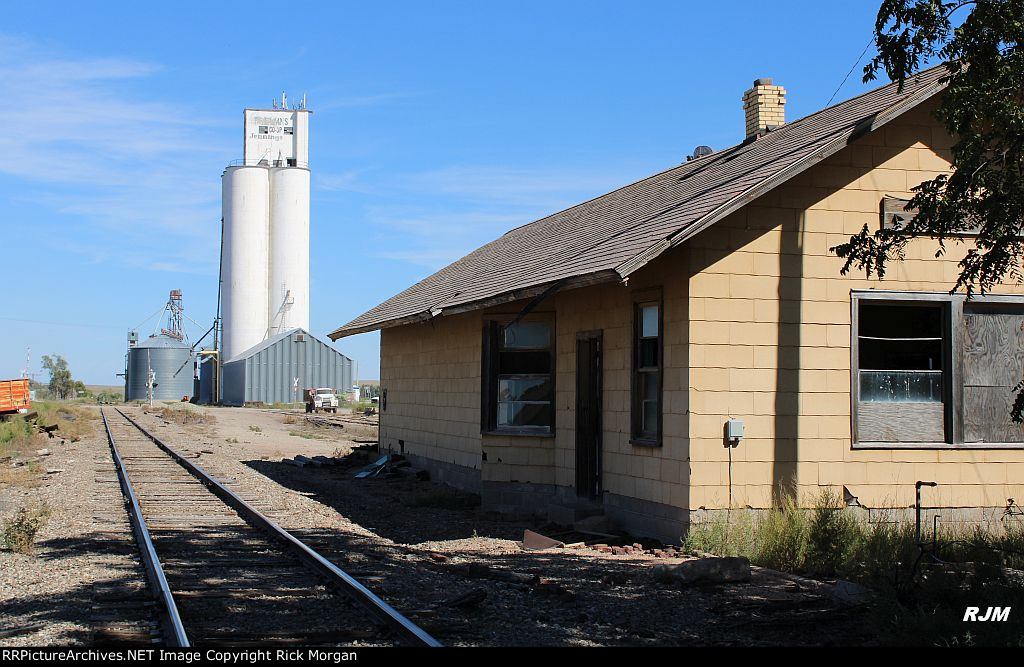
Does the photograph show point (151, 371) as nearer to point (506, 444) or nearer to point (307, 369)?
point (307, 369)

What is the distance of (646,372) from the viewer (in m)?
12.9

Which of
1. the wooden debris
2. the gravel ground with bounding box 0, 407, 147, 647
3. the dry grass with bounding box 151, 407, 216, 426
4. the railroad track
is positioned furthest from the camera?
the dry grass with bounding box 151, 407, 216, 426

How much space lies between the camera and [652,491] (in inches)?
493

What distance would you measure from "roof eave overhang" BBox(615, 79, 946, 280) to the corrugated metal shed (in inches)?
2640

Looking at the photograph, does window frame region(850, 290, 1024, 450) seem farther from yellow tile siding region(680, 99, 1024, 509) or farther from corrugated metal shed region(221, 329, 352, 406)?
corrugated metal shed region(221, 329, 352, 406)

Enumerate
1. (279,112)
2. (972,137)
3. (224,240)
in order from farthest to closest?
(279,112)
(224,240)
(972,137)

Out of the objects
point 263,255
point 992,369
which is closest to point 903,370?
point 992,369

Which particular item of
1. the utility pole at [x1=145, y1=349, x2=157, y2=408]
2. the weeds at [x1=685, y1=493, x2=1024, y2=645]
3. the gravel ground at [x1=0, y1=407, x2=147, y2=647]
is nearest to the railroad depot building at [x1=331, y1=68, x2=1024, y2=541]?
the weeds at [x1=685, y1=493, x2=1024, y2=645]

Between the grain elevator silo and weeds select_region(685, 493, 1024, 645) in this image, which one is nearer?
weeds select_region(685, 493, 1024, 645)

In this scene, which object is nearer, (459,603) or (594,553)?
(459,603)

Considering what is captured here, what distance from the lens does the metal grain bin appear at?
313 feet

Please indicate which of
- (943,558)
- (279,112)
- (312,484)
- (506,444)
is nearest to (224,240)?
(279,112)

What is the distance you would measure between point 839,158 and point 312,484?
12.7 meters

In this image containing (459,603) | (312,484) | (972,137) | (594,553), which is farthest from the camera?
(312,484)
